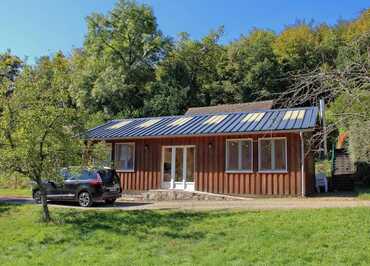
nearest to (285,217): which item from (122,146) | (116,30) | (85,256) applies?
(85,256)

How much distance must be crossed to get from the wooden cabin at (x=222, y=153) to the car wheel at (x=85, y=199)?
2.59 meters

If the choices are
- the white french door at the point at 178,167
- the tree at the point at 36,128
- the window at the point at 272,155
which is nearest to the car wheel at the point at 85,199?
the tree at the point at 36,128

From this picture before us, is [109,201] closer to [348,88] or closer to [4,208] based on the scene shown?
[4,208]

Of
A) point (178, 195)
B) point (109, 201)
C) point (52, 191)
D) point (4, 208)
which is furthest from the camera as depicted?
point (178, 195)

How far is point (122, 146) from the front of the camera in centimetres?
2325

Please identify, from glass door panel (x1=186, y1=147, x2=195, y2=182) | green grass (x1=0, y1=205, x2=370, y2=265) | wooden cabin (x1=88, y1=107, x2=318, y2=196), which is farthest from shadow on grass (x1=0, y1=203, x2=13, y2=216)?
glass door panel (x1=186, y1=147, x2=195, y2=182)

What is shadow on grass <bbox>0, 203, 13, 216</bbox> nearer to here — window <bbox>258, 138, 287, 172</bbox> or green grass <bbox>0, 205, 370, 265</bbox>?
green grass <bbox>0, 205, 370, 265</bbox>

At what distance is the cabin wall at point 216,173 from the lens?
61.8ft

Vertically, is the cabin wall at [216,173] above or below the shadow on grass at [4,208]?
above

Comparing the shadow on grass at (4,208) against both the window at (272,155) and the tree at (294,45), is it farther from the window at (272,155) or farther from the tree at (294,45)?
the tree at (294,45)

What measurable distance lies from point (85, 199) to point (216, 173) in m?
6.27

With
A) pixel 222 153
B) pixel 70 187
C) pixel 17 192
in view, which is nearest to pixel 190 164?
pixel 222 153

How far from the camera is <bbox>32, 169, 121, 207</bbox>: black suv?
17312mm

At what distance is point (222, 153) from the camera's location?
20.5 metres
